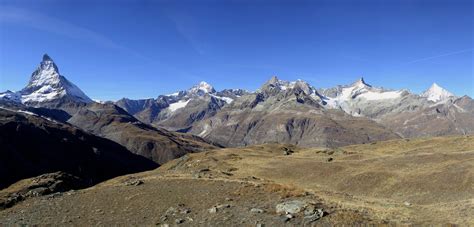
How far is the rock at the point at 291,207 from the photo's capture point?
103ft

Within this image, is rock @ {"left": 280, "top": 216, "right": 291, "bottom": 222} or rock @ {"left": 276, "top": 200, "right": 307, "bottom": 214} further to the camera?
rock @ {"left": 276, "top": 200, "right": 307, "bottom": 214}

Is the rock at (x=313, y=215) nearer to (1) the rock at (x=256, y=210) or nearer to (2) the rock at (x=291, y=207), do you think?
(2) the rock at (x=291, y=207)

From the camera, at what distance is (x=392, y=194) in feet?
169

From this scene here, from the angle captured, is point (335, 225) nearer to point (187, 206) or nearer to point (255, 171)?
point (187, 206)

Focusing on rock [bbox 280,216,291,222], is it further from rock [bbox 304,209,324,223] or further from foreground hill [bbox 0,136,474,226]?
rock [bbox 304,209,324,223]

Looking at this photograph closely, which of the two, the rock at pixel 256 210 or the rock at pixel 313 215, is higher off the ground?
the rock at pixel 313 215

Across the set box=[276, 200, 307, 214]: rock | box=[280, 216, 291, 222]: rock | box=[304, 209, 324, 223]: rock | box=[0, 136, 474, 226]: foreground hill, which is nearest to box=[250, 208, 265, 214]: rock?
box=[0, 136, 474, 226]: foreground hill

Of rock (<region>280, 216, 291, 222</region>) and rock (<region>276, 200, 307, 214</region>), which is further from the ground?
rock (<region>276, 200, 307, 214</region>)

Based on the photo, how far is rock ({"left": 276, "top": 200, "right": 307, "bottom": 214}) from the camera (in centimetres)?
3138

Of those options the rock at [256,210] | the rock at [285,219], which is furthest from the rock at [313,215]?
the rock at [256,210]

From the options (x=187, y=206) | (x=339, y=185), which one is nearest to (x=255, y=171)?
(x=339, y=185)

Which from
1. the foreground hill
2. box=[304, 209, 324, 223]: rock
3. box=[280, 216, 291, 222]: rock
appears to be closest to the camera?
box=[304, 209, 324, 223]: rock

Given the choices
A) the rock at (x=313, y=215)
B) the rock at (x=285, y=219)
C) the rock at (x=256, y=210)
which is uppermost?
the rock at (x=313, y=215)

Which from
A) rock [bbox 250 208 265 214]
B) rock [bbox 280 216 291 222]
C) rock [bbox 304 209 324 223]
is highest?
rock [bbox 304 209 324 223]
